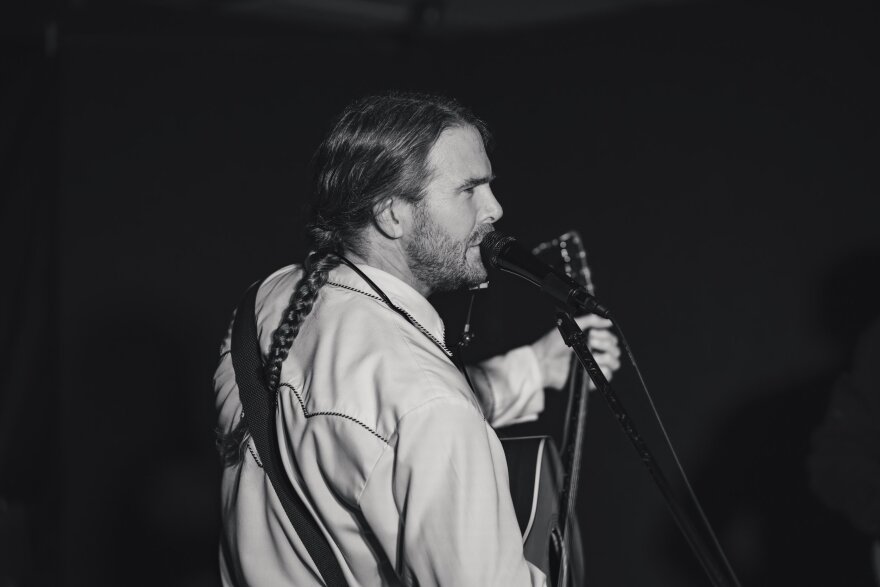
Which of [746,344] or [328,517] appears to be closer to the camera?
[328,517]

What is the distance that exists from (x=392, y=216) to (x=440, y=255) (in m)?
0.10

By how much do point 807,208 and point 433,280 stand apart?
1.81 metres

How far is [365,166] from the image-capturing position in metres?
1.51

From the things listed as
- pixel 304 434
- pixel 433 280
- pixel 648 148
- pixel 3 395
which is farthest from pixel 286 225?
pixel 304 434

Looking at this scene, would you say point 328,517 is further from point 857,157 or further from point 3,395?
point 857,157

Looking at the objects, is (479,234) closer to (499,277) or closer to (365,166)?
(365,166)

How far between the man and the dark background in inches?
46.2

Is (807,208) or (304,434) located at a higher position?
(807,208)

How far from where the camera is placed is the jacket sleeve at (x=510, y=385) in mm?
1917

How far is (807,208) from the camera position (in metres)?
2.87

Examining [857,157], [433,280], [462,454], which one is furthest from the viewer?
[857,157]

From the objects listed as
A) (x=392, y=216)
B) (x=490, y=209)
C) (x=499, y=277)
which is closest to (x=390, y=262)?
(x=392, y=216)

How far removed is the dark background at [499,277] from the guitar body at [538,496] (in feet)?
3.38

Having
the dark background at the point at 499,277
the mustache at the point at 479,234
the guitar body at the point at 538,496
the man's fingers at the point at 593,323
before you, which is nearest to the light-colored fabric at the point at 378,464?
the mustache at the point at 479,234
